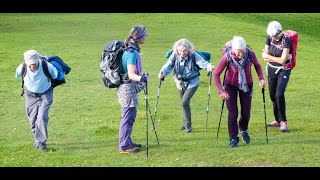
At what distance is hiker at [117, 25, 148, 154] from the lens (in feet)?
38.7

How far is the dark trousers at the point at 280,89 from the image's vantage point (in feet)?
47.0

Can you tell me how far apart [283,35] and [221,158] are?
3.50m

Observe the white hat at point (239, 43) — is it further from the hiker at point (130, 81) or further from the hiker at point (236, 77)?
the hiker at point (130, 81)

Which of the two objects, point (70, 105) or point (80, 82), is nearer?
point (70, 105)

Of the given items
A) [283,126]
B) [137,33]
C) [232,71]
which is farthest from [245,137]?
[137,33]

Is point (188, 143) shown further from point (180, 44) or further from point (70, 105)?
point (70, 105)

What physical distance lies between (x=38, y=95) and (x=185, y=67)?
3.34 meters

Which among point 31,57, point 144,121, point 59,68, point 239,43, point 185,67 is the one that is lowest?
point 144,121

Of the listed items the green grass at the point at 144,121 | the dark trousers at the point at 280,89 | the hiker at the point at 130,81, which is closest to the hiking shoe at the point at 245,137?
the green grass at the point at 144,121

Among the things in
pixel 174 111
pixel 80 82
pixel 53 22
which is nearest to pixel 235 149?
pixel 174 111

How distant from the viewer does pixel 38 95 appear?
12836 millimetres

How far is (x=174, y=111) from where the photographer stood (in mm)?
17578

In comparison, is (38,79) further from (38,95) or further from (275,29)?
(275,29)

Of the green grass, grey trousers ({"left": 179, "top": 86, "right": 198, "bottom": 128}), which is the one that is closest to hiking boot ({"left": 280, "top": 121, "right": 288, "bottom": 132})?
the green grass
